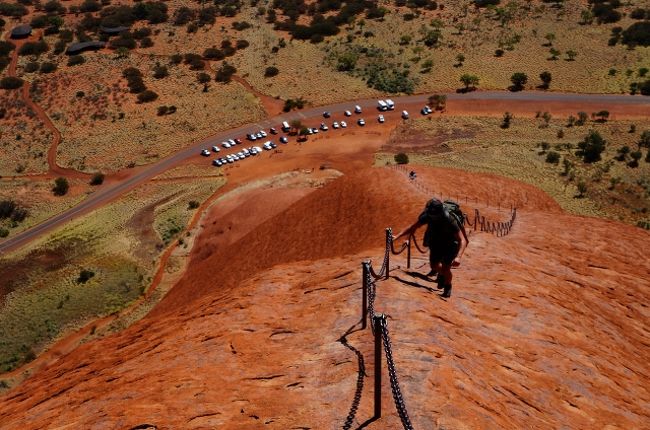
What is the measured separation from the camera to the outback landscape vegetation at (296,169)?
14375mm

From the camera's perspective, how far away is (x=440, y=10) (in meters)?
101

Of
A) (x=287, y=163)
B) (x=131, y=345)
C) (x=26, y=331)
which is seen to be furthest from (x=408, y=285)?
(x=287, y=163)

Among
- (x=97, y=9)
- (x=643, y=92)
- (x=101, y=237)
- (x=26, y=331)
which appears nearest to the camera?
(x=26, y=331)

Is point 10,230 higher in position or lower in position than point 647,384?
lower

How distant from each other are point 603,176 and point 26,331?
5117 cm

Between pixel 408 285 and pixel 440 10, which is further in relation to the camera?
pixel 440 10

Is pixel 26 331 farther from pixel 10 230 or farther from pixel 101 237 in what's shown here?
pixel 10 230

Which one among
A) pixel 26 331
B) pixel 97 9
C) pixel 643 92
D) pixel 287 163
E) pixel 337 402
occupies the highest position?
pixel 97 9

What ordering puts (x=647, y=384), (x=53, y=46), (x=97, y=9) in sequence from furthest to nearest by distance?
(x=97, y=9), (x=53, y=46), (x=647, y=384)

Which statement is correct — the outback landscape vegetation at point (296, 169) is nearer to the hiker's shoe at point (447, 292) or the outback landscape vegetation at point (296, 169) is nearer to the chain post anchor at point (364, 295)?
the hiker's shoe at point (447, 292)

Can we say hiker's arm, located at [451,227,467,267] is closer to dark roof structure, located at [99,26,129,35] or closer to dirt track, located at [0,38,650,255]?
dirt track, located at [0,38,650,255]

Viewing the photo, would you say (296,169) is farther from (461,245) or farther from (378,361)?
(378,361)

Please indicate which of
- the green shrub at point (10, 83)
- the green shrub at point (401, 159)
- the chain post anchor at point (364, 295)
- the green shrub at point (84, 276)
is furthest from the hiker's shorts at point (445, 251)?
the green shrub at point (10, 83)

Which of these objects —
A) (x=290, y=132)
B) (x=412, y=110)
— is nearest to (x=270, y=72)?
(x=290, y=132)
